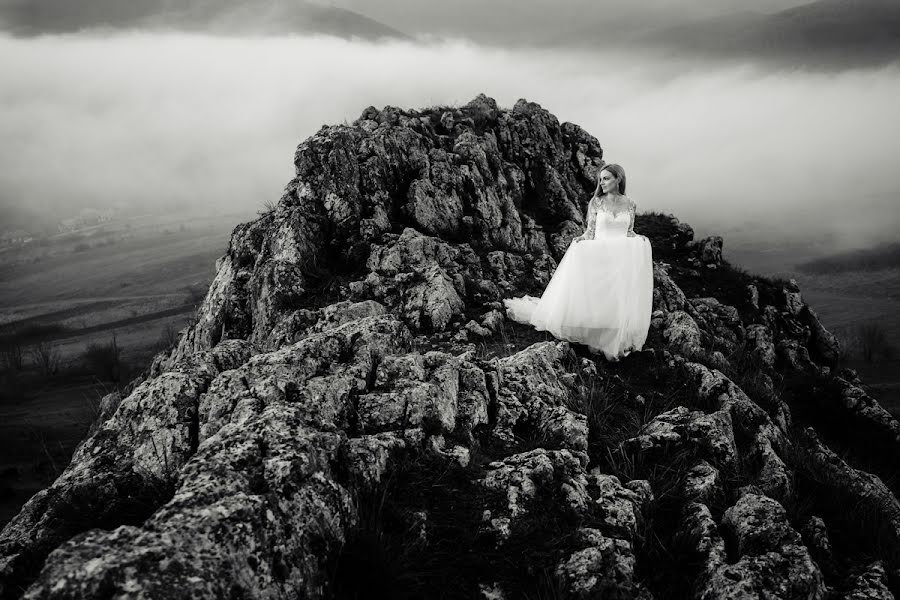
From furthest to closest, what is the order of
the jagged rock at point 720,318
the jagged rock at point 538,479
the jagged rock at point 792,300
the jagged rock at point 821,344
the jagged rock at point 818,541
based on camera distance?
the jagged rock at point 792,300, the jagged rock at point 821,344, the jagged rock at point 720,318, the jagged rock at point 538,479, the jagged rock at point 818,541

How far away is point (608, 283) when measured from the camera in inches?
431

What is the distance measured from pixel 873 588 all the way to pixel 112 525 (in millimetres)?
7902

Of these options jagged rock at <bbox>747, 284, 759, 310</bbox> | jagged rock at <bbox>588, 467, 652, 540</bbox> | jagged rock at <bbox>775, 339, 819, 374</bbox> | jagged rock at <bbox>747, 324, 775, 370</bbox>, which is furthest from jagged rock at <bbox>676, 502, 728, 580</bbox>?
jagged rock at <bbox>747, 284, 759, 310</bbox>

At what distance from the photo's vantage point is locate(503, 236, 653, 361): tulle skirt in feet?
34.8

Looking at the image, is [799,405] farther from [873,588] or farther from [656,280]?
[873,588]

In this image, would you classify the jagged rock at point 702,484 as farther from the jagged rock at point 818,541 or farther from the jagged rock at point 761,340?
the jagged rock at point 761,340

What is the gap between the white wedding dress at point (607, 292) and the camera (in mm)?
10602

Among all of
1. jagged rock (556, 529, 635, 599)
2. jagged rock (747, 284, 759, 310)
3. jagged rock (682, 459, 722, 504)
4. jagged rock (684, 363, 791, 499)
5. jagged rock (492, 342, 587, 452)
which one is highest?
jagged rock (492, 342, 587, 452)

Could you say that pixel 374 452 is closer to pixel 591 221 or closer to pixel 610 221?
pixel 610 221

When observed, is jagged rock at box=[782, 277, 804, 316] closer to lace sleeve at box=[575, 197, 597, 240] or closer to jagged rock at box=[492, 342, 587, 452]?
lace sleeve at box=[575, 197, 597, 240]

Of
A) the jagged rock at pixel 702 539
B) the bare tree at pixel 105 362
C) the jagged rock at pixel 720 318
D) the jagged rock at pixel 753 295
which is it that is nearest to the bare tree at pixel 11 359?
the bare tree at pixel 105 362

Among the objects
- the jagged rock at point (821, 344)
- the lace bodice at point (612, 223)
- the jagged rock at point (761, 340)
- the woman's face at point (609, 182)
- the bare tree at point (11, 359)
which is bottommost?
the bare tree at point (11, 359)

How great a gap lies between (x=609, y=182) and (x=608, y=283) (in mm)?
2401

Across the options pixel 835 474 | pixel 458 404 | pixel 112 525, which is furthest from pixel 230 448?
pixel 835 474
